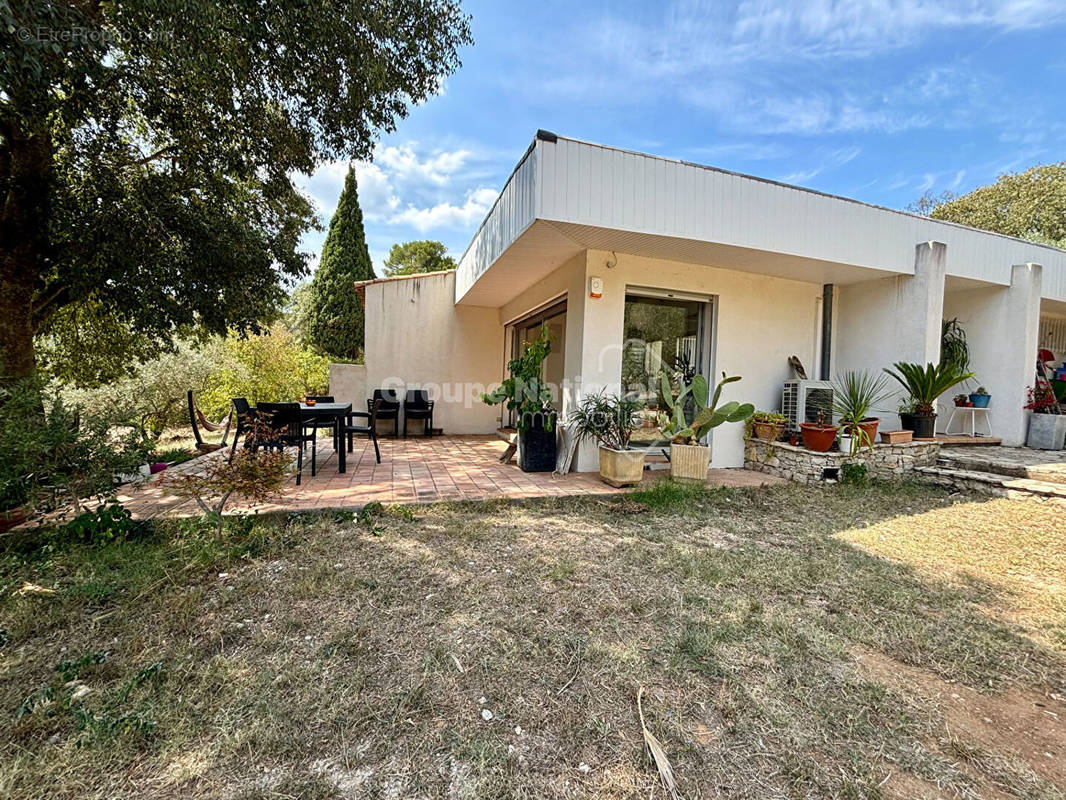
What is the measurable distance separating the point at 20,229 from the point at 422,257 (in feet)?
73.0

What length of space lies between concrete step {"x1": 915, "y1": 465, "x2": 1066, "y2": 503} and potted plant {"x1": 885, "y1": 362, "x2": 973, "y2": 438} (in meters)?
A: 0.54

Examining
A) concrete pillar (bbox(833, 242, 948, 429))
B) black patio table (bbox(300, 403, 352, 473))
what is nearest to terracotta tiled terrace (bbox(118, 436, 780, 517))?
black patio table (bbox(300, 403, 352, 473))

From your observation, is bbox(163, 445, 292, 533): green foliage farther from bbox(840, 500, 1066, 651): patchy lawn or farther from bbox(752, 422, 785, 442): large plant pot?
bbox(752, 422, 785, 442): large plant pot

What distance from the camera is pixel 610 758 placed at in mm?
1346

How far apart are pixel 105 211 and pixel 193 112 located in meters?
1.20

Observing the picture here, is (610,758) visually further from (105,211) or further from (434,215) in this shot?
(434,215)

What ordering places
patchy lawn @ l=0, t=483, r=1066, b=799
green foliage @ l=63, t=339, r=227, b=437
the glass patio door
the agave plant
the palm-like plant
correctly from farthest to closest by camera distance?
green foliage @ l=63, t=339, r=227, b=437, the glass patio door, the palm-like plant, the agave plant, patchy lawn @ l=0, t=483, r=1066, b=799

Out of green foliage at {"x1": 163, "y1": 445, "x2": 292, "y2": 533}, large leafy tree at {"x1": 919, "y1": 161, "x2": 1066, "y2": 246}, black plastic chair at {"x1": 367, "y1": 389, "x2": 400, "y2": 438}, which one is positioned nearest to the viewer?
green foliage at {"x1": 163, "y1": 445, "x2": 292, "y2": 533}

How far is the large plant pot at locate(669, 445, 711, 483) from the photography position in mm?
4652

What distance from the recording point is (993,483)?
453cm

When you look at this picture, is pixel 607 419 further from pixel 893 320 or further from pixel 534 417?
pixel 893 320

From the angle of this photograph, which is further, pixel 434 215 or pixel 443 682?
pixel 434 215

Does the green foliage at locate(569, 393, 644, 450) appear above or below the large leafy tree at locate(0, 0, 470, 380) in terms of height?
below

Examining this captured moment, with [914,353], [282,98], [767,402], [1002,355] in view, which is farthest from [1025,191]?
[282,98]
